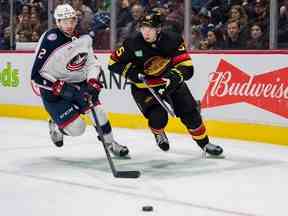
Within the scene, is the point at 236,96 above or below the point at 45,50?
below

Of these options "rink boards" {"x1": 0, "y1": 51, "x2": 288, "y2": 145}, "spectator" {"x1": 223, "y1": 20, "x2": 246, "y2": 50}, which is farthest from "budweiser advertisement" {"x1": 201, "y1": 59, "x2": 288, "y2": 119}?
"spectator" {"x1": 223, "y1": 20, "x2": 246, "y2": 50}

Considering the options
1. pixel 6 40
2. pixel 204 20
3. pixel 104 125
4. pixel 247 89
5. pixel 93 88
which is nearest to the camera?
pixel 93 88

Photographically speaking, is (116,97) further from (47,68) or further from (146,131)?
(47,68)

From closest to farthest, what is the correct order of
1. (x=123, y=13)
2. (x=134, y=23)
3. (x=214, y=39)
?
1. (x=214, y=39)
2. (x=134, y=23)
3. (x=123, y=13)

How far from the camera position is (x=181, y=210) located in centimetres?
329

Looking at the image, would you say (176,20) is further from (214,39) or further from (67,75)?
(67,75)

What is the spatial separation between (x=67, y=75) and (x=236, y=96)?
6.01 feet

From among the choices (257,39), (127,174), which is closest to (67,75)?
(127,174)

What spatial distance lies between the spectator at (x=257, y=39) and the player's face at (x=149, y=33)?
5.69 ft

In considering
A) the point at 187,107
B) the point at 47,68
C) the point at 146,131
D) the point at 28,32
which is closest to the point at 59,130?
the point at 47,68

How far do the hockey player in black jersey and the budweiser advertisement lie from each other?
43.5 inches

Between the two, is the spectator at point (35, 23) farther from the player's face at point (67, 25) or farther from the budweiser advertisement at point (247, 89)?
the player's face at point (67, 25)

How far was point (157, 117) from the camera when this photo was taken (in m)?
5.12

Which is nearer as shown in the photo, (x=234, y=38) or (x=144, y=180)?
(x=144, y=180)
